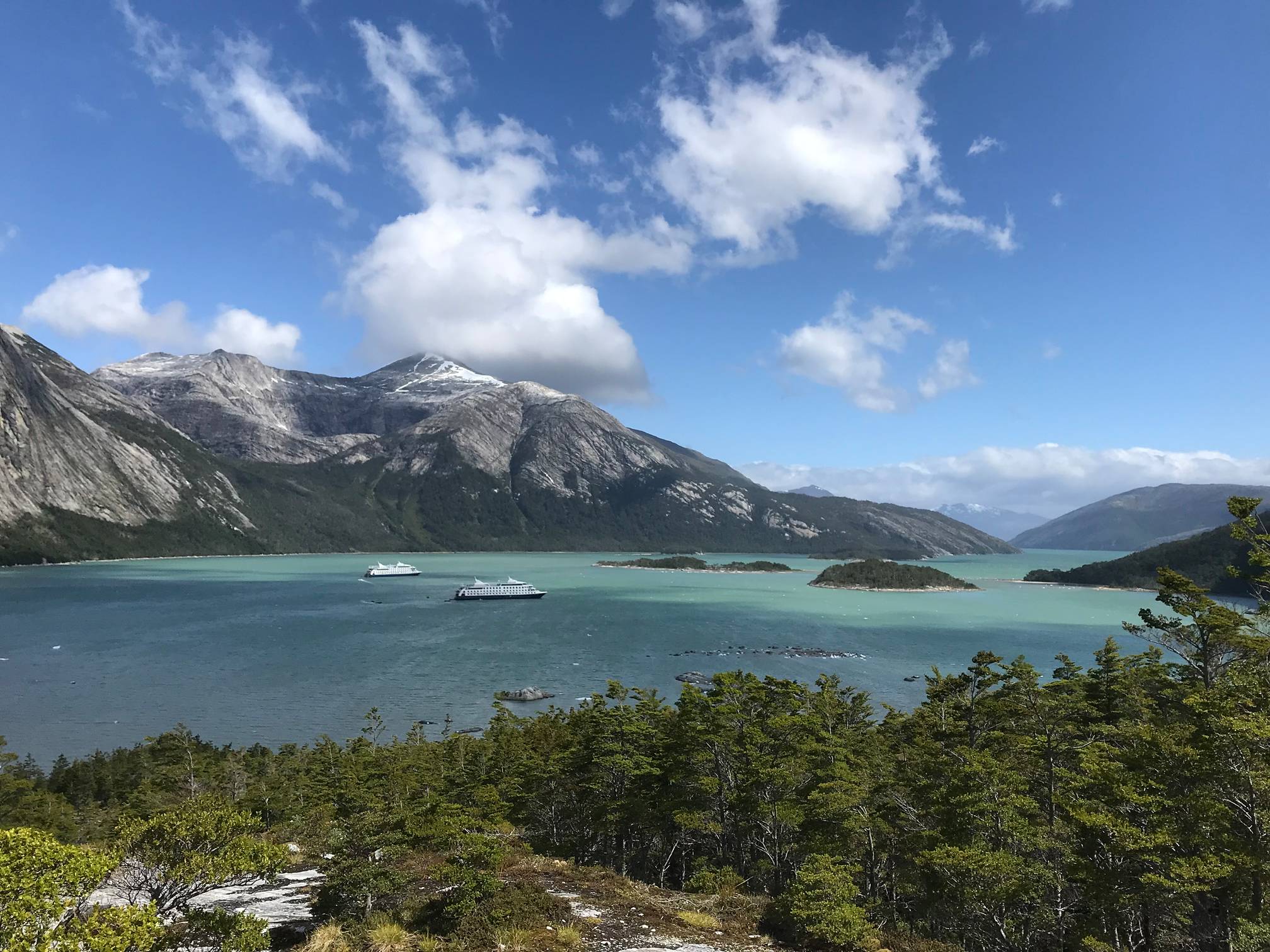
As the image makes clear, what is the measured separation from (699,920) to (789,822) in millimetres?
7183

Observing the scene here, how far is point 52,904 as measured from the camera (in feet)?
33.8

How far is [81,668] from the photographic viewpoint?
86.2 m

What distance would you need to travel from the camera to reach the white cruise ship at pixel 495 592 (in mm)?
176125

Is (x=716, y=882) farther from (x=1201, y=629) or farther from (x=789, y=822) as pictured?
Answer: (x=1201, y=629)

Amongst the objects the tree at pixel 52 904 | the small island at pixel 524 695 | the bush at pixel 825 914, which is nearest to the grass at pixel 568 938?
the bush at pixel 825 914

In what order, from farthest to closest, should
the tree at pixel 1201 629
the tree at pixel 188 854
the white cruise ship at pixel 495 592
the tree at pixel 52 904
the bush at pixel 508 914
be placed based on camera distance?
1. the white cruise ship at pixel 495 592
2. the tree at pixel 1201 629
3. the bush at pixel 508 914
4. the tree at pixel 188 854
5. the tree at pixel 52 904

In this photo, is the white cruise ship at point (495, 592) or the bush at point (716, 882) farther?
the white cruise ship at point (495, 592)

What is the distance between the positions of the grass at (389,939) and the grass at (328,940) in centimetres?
59

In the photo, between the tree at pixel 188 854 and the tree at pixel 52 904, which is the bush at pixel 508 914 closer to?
the tree at pixel 188 854

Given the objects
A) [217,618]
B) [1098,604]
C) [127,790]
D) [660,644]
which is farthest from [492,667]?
[1098,604]

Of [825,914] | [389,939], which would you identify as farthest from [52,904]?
[825,914]

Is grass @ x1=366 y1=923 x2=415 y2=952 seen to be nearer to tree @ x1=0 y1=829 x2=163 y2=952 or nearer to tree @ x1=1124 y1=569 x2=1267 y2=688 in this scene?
tree @ x1=0 y1=829 x2=163 y2=952

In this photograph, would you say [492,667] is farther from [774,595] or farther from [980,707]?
[774,595]

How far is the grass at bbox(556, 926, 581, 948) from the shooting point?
57.7ft
